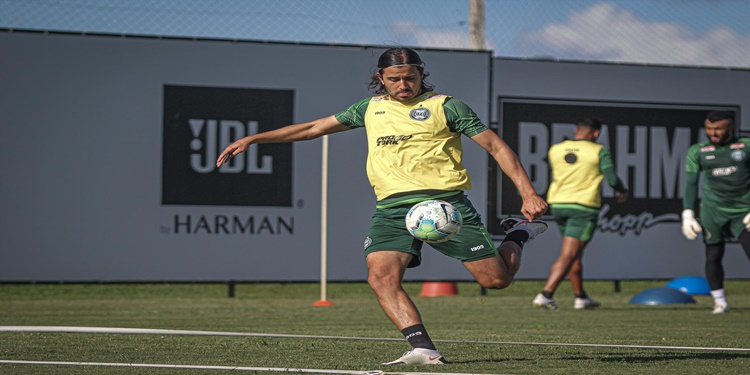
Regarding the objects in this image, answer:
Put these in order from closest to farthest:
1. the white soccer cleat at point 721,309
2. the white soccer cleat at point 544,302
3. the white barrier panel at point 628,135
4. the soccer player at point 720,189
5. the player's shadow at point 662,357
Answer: the player's shadow at point 662,357
the soccer player at point 720,189
the white soccer cleat at point 721,309
the white soccer cleat at point 544,302
the white barrier panel at point 628,135

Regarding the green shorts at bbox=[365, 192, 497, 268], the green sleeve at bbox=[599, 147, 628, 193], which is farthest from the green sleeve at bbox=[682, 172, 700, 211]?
the green shorts at bbox=[365, 192, 497, 268]

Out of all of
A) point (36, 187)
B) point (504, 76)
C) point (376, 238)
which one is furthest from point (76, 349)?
point (504, 76)

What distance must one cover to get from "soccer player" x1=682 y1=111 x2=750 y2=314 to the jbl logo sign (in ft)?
20.2

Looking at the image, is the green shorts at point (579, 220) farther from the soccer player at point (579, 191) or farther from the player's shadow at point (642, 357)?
the player's shadow at point (642, 357)

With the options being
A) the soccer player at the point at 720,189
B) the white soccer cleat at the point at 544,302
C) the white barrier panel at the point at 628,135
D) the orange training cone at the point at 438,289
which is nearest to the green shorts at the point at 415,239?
the soccer player at the point at 720,189

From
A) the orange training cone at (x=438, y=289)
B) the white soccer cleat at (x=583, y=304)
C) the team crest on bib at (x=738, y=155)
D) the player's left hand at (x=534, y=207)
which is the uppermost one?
the team crest on bib at (x=738, y=155)

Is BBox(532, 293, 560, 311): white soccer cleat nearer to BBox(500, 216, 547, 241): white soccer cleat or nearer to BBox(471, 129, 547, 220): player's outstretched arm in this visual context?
BBox(500, 216, 547, 241): white soccer cleat

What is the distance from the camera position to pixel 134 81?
16.4 metres

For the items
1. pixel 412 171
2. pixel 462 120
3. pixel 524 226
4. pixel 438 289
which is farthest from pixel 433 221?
pixel 438 289

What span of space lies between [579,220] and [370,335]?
5.07 metres

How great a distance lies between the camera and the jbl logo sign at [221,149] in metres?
16.6

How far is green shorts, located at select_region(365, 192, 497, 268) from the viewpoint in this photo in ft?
23.2

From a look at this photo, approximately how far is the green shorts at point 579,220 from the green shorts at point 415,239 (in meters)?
6.89

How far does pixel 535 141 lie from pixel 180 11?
5649mm
